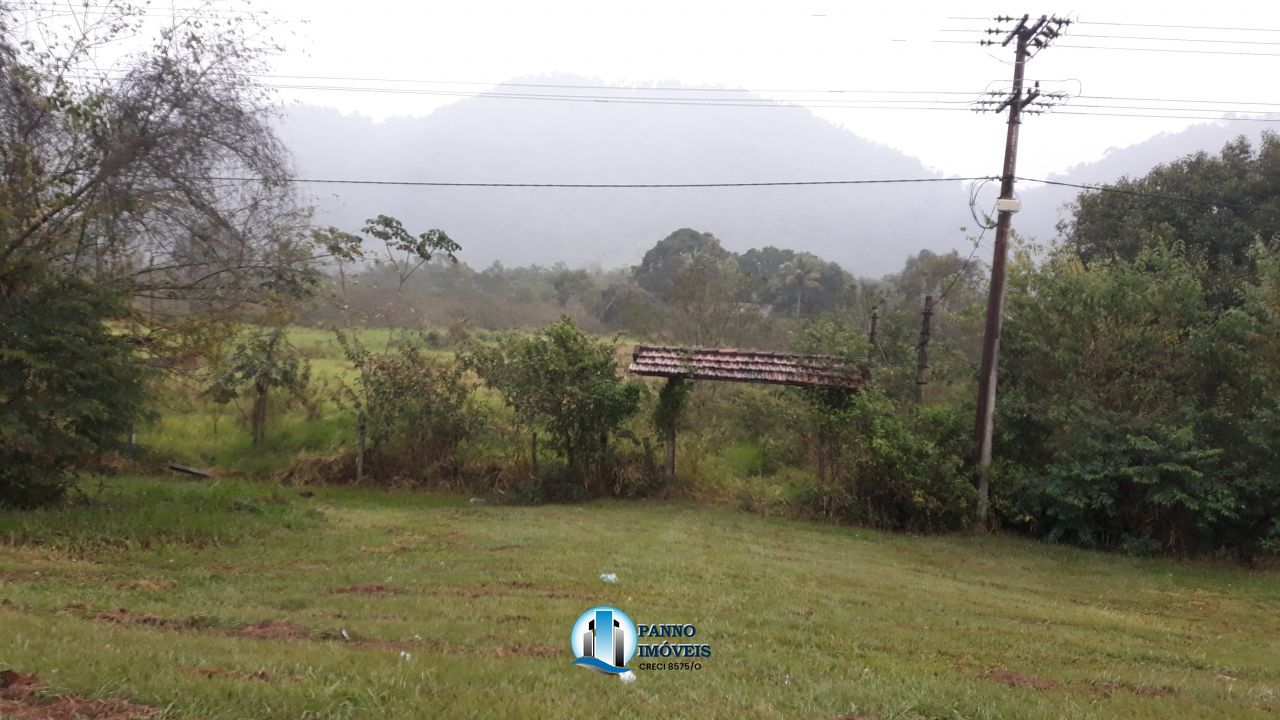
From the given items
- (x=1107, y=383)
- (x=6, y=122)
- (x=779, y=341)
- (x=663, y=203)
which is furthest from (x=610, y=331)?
(x=663, y=203)

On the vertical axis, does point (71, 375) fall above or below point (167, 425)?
above

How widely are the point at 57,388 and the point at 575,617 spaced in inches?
319

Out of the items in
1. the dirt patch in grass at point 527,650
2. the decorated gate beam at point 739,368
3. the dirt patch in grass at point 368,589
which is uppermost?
the decorated gate beam at point 739,368

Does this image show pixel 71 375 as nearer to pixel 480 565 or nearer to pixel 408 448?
pixel 480 565

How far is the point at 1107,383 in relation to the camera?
15.1 meters

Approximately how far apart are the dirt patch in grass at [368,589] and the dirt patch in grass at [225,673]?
311 centimetres

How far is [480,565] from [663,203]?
167826 millimetres

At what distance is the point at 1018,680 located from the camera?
5.64 meters

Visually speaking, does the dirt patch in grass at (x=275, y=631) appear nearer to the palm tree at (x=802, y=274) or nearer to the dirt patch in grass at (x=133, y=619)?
the dirt patch in grass at (x=133, y=619)

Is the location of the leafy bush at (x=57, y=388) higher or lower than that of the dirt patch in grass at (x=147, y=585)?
higher

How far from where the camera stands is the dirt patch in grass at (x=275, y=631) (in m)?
5.47

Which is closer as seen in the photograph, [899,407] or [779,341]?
[899,407]

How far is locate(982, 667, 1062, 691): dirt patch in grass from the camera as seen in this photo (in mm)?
5512

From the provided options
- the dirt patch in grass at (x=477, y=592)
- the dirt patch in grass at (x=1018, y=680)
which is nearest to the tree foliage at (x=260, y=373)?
the dirt patch in grass at (x=477, y=592)
